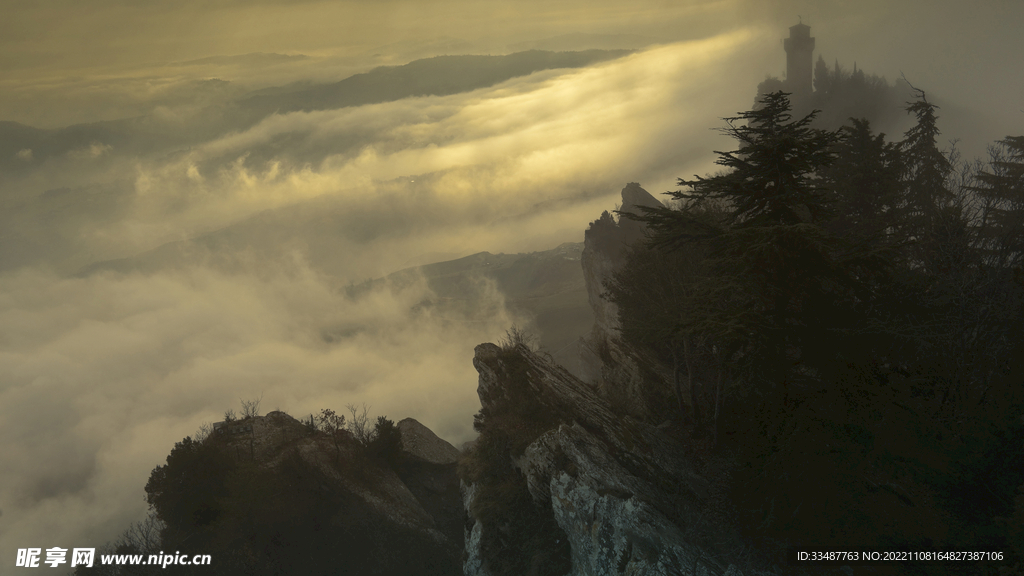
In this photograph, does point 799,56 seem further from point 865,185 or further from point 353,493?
point 353,493

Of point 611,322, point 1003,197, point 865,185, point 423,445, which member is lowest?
point 423,445

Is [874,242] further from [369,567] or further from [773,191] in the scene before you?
[369,567]

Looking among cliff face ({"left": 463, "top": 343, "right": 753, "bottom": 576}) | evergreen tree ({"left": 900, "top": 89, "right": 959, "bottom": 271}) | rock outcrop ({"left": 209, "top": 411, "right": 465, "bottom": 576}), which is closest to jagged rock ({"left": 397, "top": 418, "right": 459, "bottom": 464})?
rock outcrop ({"left": 209, "top": 411, "right": 465, "bottom": 576})

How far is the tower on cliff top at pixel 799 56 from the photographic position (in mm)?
124900

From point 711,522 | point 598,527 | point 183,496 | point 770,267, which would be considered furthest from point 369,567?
point 770,267

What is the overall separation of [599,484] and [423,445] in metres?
32.5

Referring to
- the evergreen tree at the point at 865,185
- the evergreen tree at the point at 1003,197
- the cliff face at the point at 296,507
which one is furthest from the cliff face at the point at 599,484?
the evergreen tree at the point at 1003,197

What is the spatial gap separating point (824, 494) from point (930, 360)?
319 inches

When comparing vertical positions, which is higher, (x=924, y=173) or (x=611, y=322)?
(x=924, y=173)

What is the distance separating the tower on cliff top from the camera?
124900mm

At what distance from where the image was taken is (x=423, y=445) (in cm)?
4975

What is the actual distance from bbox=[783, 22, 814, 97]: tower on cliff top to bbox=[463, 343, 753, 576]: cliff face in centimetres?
13235

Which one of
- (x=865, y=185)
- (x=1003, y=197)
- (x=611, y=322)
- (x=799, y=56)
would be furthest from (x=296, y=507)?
(x=799, y=56)

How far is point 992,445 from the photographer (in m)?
16.3
